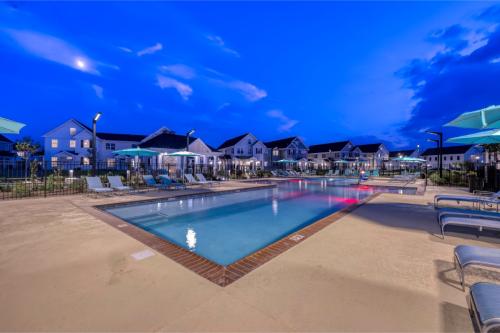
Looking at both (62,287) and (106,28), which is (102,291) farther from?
(106,28)

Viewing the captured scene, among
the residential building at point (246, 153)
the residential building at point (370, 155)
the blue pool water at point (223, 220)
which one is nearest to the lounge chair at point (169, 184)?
the blue pool water at point (223, 220)

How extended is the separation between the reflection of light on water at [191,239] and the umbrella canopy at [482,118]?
730 cm

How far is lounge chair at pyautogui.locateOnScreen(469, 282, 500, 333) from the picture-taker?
1736 mm

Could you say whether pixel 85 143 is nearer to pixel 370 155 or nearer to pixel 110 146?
pixel 110 146

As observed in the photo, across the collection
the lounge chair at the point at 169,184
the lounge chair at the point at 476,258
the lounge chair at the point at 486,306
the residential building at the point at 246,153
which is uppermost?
the residential building at the point at 246,153

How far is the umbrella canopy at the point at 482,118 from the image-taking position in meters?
4.77

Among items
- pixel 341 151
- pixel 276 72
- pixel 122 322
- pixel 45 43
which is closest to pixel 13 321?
pixel 122 322

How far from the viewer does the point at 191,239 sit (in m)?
5.88

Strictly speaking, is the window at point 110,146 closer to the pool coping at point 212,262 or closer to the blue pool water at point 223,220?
the blue pool water at point 223,220

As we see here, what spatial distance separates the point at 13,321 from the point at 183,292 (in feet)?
5.61

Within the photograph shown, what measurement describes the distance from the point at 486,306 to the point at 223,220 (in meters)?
6.64

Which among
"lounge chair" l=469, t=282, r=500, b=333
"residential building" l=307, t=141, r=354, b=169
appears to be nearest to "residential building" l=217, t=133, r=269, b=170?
"residential building" l=307, t=141, r=354, b=169

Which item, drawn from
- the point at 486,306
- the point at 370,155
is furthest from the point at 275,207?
the point at 370,155

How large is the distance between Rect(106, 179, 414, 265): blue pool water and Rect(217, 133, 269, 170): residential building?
26.3 meters
